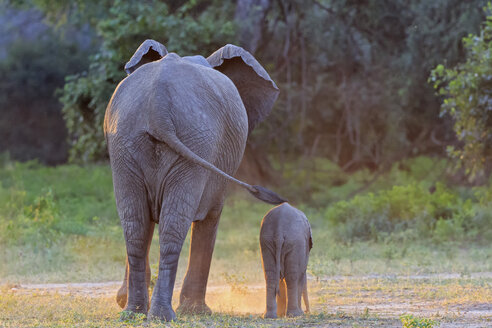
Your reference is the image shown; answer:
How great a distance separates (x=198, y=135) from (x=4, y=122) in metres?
26.1

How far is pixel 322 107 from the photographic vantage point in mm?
26562

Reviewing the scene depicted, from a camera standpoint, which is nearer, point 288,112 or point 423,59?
point 423,59

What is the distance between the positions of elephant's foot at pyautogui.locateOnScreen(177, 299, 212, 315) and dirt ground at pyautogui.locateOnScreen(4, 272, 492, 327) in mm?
348

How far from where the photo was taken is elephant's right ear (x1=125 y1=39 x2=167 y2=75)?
7.32 metres

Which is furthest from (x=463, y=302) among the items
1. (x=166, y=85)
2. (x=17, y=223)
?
(x=17, y=223)

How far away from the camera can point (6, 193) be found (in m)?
16.0

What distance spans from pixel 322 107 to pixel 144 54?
19416mm

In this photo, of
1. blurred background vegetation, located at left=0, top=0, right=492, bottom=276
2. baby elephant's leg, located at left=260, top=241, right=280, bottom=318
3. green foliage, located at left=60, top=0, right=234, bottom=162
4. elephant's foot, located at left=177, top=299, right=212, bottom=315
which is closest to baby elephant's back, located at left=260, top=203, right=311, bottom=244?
baby elephant's leg, located at left=260, top=241, right=280, bottom=318

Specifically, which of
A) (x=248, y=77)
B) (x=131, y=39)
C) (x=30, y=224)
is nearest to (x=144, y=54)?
(x=248, y=77)

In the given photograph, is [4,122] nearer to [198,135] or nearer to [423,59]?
[423,59]

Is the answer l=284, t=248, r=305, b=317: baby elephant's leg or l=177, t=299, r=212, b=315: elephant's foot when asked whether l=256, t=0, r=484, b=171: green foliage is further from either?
l=177, t=299, r=212, b=315: elephant's foot

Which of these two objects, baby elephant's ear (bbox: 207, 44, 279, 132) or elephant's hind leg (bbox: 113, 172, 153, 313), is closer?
elephant's hind leg (bbox: 113, 172, 153, 313)

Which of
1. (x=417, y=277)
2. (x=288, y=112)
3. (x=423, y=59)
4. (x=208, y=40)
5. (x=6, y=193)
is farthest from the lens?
(x=288, y=112)

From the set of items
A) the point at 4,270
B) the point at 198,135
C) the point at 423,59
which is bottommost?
the point at 4,270
